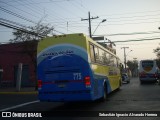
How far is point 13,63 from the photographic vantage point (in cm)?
4412

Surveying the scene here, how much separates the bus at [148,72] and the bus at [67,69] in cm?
2482

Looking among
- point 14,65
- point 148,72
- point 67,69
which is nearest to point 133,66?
point 14,65

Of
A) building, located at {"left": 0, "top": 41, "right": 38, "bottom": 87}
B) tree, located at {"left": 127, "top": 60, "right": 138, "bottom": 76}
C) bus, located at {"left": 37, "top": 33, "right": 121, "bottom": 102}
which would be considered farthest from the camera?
tree, located at {"left": 127, "top": 60, "right": 138, "bottom": 76}

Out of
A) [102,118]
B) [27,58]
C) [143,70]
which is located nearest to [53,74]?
[102,118]

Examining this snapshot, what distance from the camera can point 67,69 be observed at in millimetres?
13852

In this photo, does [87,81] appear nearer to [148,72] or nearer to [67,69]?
[67,69]

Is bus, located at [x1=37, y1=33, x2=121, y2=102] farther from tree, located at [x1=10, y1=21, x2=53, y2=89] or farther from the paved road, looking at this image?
tree, located at [x1=10, y1=21, x2=53, y2=89]

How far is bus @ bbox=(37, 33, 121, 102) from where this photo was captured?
44.8 feet

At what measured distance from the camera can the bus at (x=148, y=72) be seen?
3800 centimetres

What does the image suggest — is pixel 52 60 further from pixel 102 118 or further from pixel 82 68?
pixel 102 118

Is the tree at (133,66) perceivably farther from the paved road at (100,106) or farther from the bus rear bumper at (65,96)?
the bus rear bumper at (65,96)

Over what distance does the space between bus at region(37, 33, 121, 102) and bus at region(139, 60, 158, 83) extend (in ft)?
81.4

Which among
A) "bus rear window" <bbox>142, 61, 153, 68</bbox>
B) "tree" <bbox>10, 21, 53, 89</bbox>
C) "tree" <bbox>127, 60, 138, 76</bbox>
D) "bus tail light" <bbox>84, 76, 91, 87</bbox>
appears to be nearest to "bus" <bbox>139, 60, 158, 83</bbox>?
"bus rear window" <bbox>142, 61, 153, 68</bbox>

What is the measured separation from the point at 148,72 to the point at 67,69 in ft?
85.9
